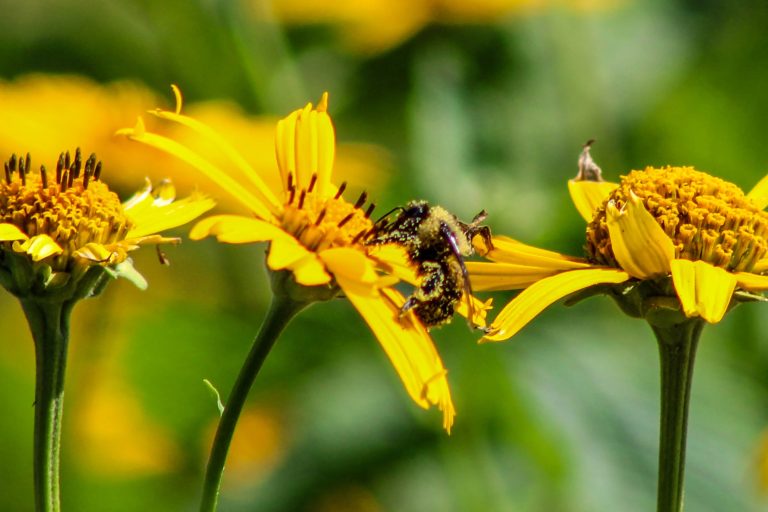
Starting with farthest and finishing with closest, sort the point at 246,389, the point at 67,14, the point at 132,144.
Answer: the point at 67,14, the point at 132,144, the point at 246,389

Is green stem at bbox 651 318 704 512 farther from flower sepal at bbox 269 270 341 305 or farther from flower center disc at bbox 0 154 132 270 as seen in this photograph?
flower center disc at bbox 0 154 132 270

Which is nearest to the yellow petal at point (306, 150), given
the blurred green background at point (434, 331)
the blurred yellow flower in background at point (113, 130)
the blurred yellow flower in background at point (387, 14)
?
the blurred green background at point (434, 331)

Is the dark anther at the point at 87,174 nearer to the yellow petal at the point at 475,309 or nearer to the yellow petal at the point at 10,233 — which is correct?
the yellow petal at the point at 10,233

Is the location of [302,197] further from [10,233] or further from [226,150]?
[10,233]

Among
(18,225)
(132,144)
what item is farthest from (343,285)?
(132,144)

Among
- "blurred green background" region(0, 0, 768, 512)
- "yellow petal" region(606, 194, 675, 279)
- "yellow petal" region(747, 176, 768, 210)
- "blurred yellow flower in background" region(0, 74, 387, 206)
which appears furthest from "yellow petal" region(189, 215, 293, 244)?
"blurred yellow flower in background" region(0, 74, 387, 206)

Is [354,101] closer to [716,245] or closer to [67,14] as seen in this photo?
[67,14]

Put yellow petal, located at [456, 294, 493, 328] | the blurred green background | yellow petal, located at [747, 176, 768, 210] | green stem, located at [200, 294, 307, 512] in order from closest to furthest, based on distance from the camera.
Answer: green stem, located at [200, 294, 307, 512] < yellow petal, located at [456, 294, 493, 328] < yellow petal, located at [747, 176, 768, 210] < the blurred green background
